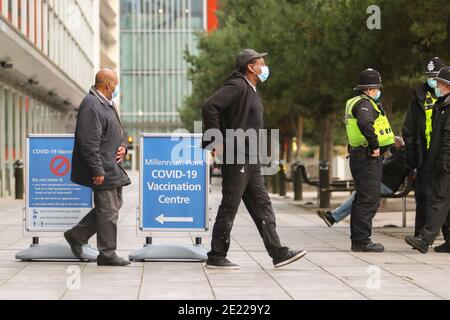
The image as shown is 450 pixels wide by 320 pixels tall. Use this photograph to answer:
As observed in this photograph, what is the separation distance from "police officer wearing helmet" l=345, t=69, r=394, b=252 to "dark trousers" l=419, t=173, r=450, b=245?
578 mm

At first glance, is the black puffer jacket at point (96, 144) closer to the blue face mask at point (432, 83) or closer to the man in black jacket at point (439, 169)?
the man in black jacket at point (439, 169)

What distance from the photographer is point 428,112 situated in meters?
10.9

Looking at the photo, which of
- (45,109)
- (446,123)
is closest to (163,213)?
(446,123)

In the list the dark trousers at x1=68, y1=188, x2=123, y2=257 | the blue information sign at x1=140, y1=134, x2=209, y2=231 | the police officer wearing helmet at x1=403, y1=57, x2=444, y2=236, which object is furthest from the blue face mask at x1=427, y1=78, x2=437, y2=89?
the dark trousers at x1=68, y1=188, x2=123, y2=257

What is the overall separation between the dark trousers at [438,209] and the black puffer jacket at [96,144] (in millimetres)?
3204

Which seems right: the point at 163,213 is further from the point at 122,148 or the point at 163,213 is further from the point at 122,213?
the point at 122,213

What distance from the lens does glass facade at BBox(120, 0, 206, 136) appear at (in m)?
111

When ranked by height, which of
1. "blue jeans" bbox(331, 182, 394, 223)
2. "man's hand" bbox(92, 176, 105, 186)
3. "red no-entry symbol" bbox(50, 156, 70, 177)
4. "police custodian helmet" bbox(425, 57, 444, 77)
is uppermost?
"police custodian helmet" bbox(425, 57, 444, 77)

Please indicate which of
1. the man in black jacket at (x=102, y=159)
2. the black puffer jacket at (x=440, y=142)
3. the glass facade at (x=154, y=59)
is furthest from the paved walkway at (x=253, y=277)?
the glass facade at (x=154, y=59)

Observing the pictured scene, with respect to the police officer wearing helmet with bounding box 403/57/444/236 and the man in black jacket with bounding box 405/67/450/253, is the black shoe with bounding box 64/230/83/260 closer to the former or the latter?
the man in black jacket with bounding box 405/67/450/253

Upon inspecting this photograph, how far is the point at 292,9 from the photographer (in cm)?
2152

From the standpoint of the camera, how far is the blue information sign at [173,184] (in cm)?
974

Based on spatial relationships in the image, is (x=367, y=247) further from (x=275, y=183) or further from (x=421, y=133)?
(x=275, y=183)
